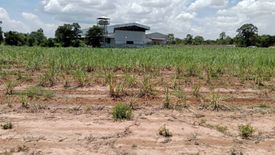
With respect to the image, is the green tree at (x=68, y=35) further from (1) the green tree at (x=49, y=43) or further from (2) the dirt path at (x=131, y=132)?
(2) the dirt path at (x=131, y=132)

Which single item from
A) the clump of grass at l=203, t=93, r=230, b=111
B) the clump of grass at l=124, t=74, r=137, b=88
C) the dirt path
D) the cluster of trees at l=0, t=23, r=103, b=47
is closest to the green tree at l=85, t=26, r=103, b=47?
the cluster of trees at l=0, t=23, r=103, b=47

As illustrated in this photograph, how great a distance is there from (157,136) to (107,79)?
4.43 m

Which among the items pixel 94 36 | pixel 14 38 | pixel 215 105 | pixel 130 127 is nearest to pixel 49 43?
pixel 14 38

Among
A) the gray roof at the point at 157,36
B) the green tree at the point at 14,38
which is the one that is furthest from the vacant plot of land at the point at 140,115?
the gray roof at the point at 157,36

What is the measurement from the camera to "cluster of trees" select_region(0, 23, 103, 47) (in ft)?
186

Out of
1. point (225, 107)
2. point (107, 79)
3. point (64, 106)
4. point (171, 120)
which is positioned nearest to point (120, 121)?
point (171, 120)

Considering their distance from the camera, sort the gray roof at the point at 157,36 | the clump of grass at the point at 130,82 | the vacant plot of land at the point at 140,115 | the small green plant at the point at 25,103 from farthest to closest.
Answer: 1. the gray roof at the point at 157,36
2. the clump of grass at the point at 130,82
3. the small green plant at the point at 25,103
4. the vacant plot of land at the point at 140,115

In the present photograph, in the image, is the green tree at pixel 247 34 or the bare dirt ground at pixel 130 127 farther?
the green tree at pixel 247 34

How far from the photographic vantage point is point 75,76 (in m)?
10.3

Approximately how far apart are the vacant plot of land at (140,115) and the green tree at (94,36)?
46435 mm

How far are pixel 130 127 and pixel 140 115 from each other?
837 mm

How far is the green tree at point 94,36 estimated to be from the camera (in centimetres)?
5772

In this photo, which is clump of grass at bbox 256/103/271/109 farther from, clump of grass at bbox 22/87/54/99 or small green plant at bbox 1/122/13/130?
small green plant at bbox 1/122/13/130

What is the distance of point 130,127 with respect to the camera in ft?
20.1
